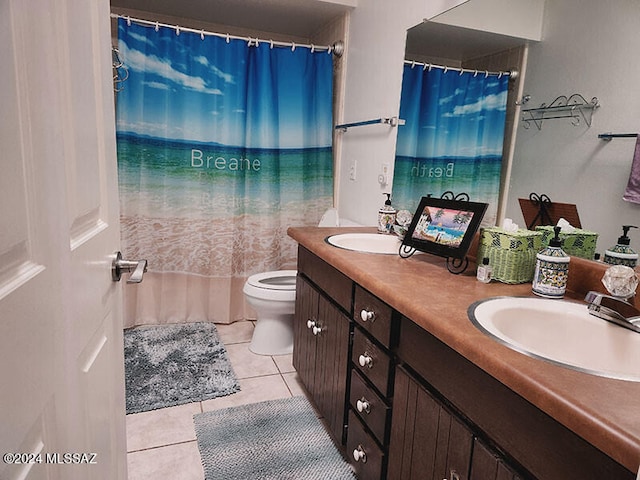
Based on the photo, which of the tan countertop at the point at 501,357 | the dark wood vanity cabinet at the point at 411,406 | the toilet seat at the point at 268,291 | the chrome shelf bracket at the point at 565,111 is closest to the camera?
the tan countertop at the point at 501,357

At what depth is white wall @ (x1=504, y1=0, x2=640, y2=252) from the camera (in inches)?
45.1

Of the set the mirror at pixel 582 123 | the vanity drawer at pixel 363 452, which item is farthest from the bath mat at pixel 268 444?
the mirror at pixel 582 123

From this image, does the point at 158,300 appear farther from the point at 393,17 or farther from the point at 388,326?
the point at 393,17

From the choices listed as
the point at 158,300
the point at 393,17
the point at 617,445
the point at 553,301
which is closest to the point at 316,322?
the point at 553,301

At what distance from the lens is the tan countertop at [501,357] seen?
60cm

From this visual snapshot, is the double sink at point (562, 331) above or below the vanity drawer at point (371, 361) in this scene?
above

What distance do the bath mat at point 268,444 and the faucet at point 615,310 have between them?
3.63ft

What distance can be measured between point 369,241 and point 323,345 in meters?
0.57

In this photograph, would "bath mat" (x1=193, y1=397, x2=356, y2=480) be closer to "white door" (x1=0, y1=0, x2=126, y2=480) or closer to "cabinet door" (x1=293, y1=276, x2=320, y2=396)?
"cabinet door" (x1=293, y1=276, x2=320, y2=396)

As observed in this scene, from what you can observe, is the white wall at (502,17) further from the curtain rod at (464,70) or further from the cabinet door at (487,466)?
the cabinet door at (487,466)

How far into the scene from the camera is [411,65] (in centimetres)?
206

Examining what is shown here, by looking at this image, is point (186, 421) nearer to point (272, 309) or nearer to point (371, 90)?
point (272, 309)

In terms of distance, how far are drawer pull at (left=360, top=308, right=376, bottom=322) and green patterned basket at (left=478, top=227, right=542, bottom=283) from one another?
16.0 inches

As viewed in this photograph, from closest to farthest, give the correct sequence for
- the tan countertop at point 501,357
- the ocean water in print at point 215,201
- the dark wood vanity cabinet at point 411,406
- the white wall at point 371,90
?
1. the tan countertop at point 501,357
2. the dark wood vanity cabinet at point 411,406
3. the white wall at point 371,90
4. the ocean water in print at point 215,201
